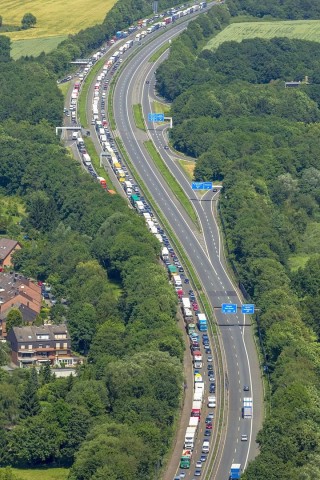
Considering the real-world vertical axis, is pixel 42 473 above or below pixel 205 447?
above

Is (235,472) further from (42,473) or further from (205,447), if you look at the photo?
(42,473)

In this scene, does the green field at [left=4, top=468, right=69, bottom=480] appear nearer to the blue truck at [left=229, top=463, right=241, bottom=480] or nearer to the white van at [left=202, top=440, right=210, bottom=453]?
the white van at [left=202, top=440, right=210, bottom=453]

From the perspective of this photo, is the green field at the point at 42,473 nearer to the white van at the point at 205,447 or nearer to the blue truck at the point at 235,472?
the white van at the point at 205,447

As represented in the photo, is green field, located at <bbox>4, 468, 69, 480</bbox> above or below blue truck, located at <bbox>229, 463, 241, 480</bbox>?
above

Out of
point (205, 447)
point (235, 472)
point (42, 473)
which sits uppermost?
point (42, 473)

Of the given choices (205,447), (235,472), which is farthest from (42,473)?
(235,472)

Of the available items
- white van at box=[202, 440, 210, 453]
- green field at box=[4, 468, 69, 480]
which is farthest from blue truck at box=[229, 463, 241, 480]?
green field at box=[4, 468, 69, 480]

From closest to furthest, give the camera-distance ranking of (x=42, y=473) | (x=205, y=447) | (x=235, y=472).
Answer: (x=235, y=472)
(x=42, y=473)
(x=205, y=447)

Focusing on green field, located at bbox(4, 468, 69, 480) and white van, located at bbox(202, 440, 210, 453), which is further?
white van, located at bbox(202, 440, 210, 453)

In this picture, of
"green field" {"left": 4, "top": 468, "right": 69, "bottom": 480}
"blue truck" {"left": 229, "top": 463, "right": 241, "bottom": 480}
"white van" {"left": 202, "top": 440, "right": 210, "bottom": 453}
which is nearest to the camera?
"blue truck" {"left": 229, "top": 463, "right": 241, "bottom": 480}

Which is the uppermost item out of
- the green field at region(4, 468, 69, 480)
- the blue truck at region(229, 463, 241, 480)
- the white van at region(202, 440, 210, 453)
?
the green field at region(4, 468, 69, 480)

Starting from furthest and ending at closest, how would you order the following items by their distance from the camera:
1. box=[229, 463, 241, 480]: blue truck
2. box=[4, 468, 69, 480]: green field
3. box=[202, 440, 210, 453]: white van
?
box=[202, 440, 210, 453]: white van → box=[4, 468, 69, 480]: green field → box=[229, 463, 241, 480]: blue truck

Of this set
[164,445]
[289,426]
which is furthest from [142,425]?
[289,426]
